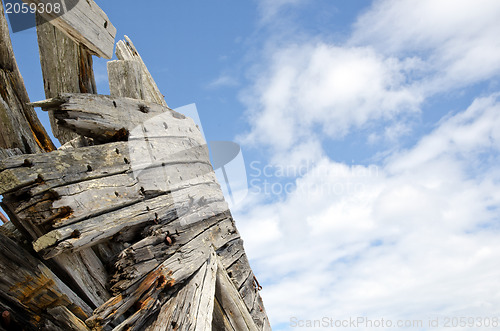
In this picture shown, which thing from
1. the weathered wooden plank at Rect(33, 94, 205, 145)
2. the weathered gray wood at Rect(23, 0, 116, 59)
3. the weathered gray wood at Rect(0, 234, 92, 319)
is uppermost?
the weathered gray wood at Rect(23, 0, 116, 59)

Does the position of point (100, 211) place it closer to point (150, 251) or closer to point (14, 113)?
point (150, 251)

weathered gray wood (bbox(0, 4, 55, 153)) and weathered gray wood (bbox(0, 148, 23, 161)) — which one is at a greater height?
weathered gray wood (bbox(0, 4, 55, 153))

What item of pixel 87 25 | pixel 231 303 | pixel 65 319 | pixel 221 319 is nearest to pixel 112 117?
pixel 87 25

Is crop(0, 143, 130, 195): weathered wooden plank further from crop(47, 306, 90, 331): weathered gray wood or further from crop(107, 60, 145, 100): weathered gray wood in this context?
crop(107, 60, 145, 100): weathered gray wood

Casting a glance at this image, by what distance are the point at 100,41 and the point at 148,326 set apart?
2.44m

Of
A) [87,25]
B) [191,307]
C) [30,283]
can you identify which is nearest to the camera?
[30,283]

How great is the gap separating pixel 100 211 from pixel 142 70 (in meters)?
2.54

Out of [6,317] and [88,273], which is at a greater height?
[88,273]

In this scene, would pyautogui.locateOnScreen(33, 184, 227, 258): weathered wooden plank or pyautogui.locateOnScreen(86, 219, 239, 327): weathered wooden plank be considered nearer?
pyautogui.locateOnScreen(33, 184, 227, 258): weathered wooden plank

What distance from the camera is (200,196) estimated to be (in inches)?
159

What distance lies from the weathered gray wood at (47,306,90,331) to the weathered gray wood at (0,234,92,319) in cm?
8

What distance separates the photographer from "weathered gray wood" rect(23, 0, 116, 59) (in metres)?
3.09

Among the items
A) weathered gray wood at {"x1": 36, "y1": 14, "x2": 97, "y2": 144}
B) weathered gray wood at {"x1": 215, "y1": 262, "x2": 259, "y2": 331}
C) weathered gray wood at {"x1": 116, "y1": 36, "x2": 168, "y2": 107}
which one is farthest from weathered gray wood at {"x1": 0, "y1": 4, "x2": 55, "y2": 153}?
weathered gray wood at {"x1": 215, "y1": 262, "x2": 259, "y2": 331}

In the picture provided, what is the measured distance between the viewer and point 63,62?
3.86 m
